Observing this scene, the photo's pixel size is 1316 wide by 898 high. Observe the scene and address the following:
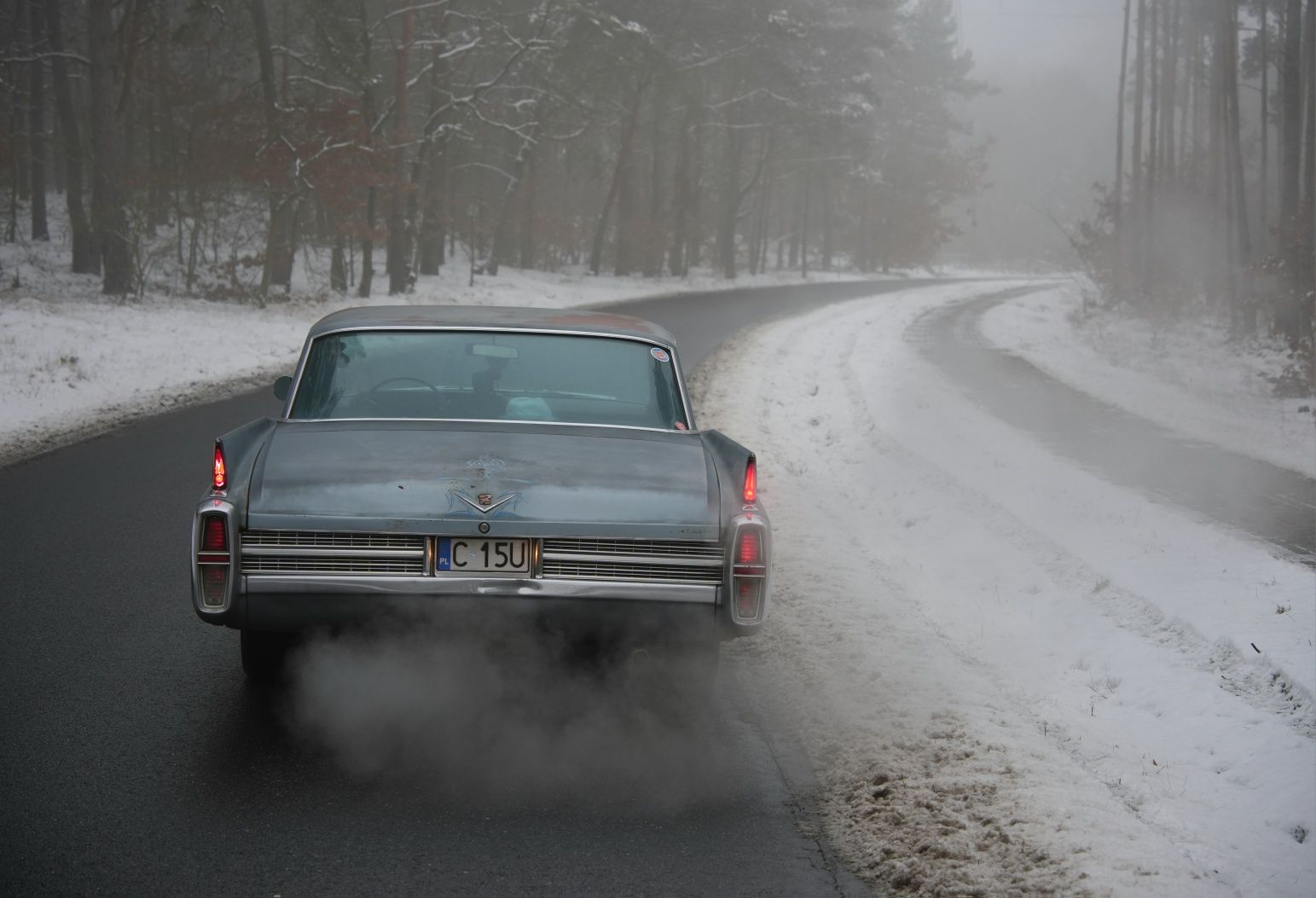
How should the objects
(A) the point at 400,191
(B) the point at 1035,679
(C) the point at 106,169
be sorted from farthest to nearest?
(A) the point at 400,191
(C) the point at 106,169
(B) the point at 1035,679

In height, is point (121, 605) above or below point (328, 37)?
below

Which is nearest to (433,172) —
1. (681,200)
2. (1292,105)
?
(681,200)

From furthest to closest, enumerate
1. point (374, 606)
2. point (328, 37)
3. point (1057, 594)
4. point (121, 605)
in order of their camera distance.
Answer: point (328, 37), point (1057, 594), point (121, 605), point (374, 606)

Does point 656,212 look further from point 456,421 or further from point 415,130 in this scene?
point 456,421

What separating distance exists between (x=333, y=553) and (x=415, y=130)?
1584 inches

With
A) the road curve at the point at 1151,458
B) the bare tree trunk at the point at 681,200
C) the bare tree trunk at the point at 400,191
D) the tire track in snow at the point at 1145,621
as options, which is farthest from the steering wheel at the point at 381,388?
the bare tree trunk at the point at 681,200

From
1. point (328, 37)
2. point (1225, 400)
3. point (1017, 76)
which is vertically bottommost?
point (1225, 400)

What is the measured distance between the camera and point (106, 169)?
25.4m

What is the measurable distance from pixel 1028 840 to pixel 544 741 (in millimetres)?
1748

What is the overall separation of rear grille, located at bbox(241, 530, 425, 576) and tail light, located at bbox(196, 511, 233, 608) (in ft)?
0.21

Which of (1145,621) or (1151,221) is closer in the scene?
(1145,621)

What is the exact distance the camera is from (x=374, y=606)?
443 centimetres

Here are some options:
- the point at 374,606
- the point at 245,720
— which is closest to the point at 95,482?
the point at 245,720

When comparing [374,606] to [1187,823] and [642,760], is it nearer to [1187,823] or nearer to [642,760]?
[642,760]
